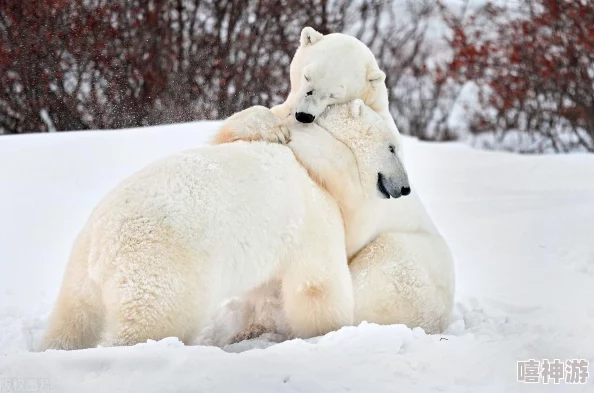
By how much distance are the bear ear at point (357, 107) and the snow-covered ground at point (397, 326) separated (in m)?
0.84

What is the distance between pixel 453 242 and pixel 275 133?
2.20m

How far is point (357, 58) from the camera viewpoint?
330cm

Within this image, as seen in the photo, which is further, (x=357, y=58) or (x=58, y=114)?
(x=58, y=114)

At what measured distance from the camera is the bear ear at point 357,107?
315 cm

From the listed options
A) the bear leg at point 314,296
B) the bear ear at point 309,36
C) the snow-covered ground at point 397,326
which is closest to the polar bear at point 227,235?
the bear leg at point 314,296

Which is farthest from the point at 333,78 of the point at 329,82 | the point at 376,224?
the point at 376,224

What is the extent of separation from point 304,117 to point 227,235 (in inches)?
30.2

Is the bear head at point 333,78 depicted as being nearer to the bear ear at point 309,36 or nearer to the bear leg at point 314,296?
the bear ear at point 309,36

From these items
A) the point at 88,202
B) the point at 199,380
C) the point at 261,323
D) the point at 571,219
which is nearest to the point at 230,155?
the point at 261,323

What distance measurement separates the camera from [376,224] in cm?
325

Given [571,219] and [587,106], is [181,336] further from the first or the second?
[587,106]

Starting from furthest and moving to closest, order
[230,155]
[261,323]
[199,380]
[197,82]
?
[197,82], [261,323], [230,155], [199,380]

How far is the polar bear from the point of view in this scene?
2455mm

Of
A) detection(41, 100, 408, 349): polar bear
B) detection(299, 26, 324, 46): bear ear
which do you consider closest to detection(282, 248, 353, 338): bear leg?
detection(41, 100, 408, 349): polar bear
